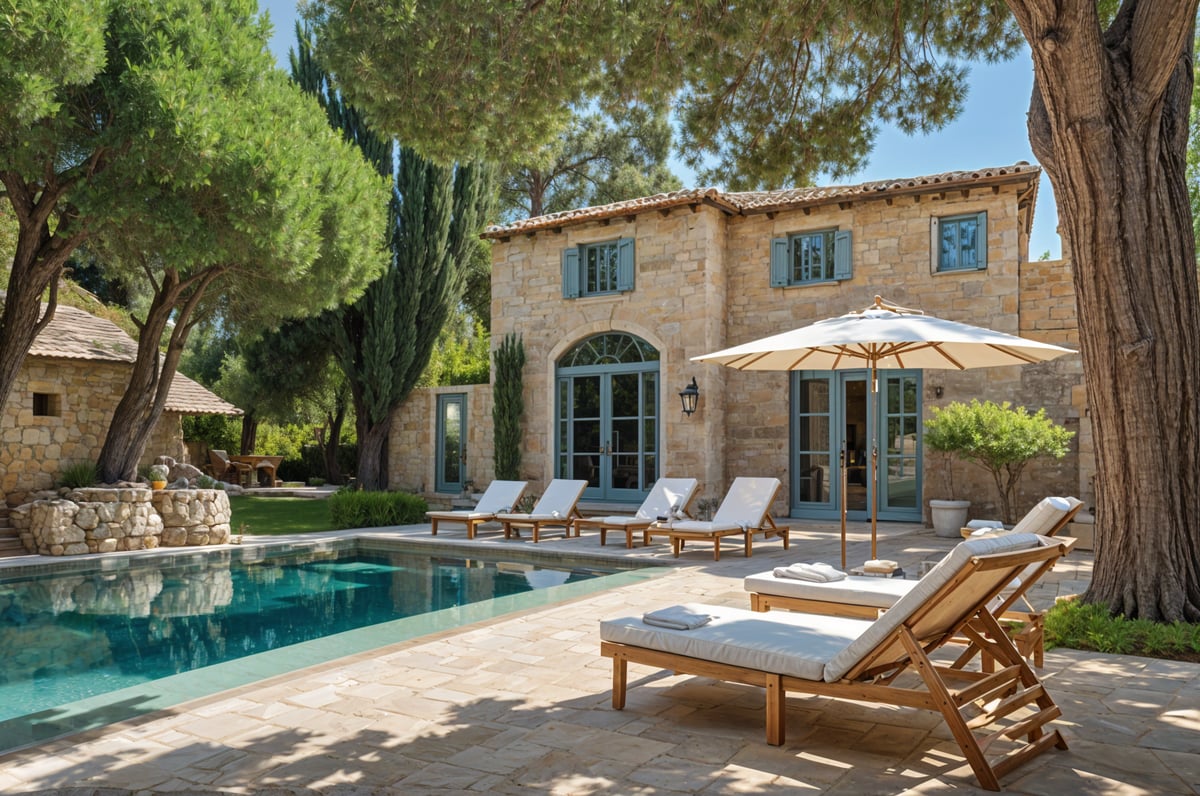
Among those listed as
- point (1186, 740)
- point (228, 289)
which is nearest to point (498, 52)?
point (1186, 740)

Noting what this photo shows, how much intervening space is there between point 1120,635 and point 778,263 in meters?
9.79

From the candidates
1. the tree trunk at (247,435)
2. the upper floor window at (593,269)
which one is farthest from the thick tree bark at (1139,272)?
the tree trunk at (247,435)

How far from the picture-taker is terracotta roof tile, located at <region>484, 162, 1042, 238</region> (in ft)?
40.9

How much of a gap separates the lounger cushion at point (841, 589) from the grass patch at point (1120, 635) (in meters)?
1.00

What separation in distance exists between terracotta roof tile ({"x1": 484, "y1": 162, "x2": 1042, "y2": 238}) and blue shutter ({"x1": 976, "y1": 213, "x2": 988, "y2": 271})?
535mm

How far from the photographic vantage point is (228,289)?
13117 millimetres

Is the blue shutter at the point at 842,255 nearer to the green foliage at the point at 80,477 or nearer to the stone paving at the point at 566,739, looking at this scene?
the stone paving at the point at 566,739

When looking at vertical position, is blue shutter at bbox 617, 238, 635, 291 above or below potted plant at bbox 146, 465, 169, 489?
above

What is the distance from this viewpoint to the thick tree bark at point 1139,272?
213 inches

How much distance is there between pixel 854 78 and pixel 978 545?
6.69 m

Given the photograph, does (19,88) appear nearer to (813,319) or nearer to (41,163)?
(41,163)

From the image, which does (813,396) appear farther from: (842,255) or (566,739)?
(566,739)

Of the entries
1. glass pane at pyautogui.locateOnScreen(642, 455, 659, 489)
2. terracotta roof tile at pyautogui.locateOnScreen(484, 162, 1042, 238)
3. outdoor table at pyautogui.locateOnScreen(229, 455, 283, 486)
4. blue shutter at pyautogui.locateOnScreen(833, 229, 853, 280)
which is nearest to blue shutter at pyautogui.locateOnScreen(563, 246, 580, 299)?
terracotta roof tile at pyautogui.locateOnScreen(484, 162, 1042, 238)

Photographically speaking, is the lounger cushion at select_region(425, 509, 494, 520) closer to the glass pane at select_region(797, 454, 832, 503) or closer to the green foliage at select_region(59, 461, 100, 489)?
the green foliage at select_region(59, 461, 100, 489)
